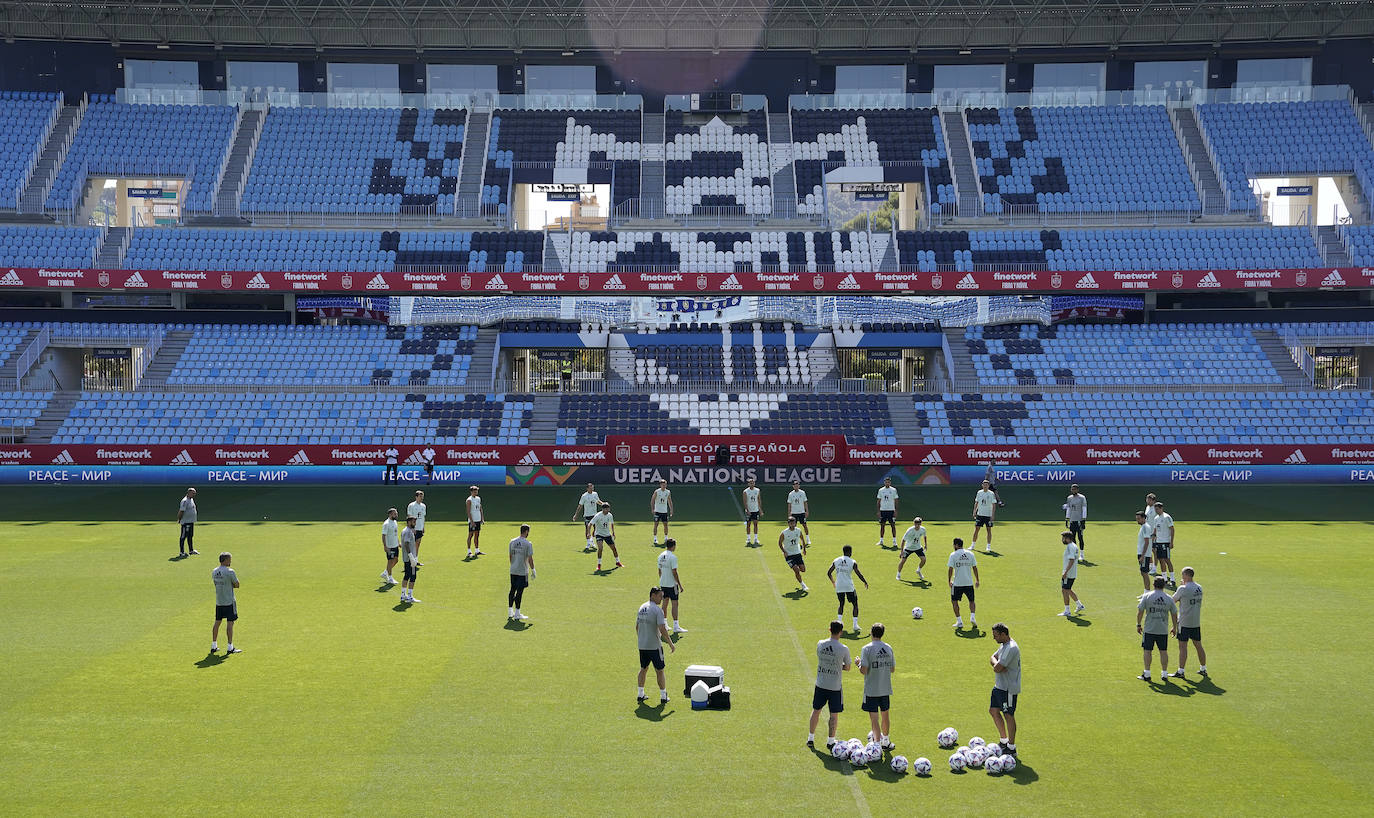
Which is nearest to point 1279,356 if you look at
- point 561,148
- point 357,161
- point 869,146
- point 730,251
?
point 869,146

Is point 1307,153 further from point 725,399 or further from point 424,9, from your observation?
point 424,9

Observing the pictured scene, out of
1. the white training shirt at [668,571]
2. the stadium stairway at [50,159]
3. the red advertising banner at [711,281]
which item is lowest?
the white training shirt at [668,571]

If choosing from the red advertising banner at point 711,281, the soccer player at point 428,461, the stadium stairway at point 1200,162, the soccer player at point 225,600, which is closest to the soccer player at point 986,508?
the soccer player at point 225,600

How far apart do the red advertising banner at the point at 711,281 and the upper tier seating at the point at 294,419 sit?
5.71 meters

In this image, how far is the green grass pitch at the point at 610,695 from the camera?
11172 mm

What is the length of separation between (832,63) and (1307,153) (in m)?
25.1

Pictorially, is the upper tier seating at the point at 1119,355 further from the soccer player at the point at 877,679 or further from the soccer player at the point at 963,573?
the soccer player at the point at 877,679

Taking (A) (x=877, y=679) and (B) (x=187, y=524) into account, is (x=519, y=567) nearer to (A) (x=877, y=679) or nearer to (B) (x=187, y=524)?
(A) (x=877, y=679)

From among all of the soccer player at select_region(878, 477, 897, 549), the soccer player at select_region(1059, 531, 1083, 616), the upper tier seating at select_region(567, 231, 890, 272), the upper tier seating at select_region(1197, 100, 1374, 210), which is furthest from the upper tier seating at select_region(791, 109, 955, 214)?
the soccer player at select_region(1059, 531, 1083, 616)

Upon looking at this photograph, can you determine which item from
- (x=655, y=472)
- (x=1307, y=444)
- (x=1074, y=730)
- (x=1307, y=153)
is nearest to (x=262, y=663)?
(x=1074, y=730)

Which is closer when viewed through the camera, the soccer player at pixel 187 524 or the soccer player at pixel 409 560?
the soccer player at pixel 409 560

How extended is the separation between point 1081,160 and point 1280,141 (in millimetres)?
9978

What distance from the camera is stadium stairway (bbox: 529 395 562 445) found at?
4275cm

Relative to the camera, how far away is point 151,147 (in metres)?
53.7
